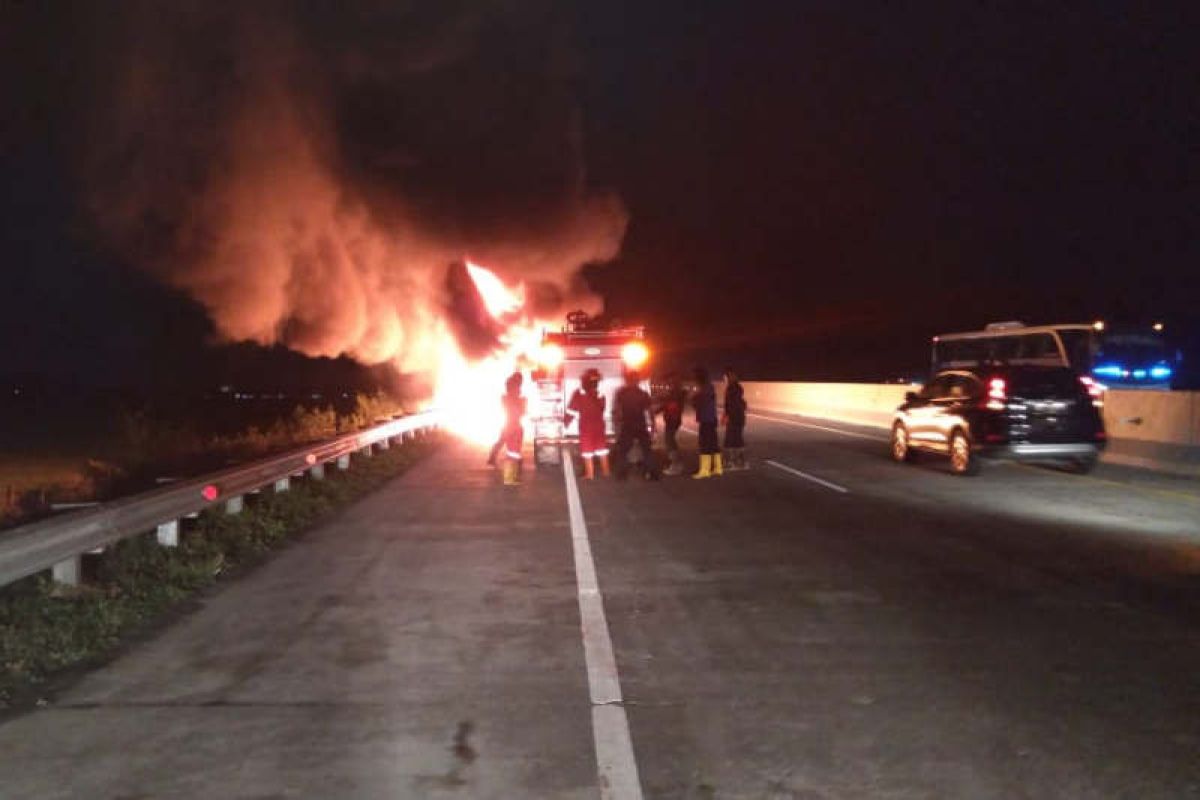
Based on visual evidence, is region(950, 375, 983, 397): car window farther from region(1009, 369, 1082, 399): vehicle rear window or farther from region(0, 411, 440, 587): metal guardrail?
region(0, 411, 440, 587): metal guardrail

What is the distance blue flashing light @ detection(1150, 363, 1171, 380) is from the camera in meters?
36.2

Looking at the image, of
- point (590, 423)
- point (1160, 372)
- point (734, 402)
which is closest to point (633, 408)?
point (590, 423)

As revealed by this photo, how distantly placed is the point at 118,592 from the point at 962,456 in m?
13.0

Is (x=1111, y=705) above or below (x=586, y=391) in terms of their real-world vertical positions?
below

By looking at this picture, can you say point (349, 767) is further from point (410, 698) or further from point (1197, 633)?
point (1197, 633)

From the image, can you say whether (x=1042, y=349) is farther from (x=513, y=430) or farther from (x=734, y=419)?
(x=513, y=430)

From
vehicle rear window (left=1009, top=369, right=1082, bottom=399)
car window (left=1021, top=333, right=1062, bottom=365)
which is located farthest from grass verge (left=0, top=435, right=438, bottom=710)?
car window (left=1021, top=333, right=1062, bottom=365)

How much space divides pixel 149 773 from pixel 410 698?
1.49m

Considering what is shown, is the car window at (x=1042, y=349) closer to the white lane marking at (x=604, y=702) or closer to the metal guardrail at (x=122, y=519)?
the metal guardrail at (x=122, y=519)

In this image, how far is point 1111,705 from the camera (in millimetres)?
6391

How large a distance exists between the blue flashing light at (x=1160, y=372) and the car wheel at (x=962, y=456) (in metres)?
20.0

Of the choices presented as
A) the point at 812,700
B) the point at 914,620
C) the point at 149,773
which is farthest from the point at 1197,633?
Result: the point at 149,773

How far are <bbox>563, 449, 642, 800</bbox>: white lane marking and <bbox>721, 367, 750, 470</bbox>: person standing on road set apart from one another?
28.1 ft

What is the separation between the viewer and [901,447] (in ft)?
70.2
